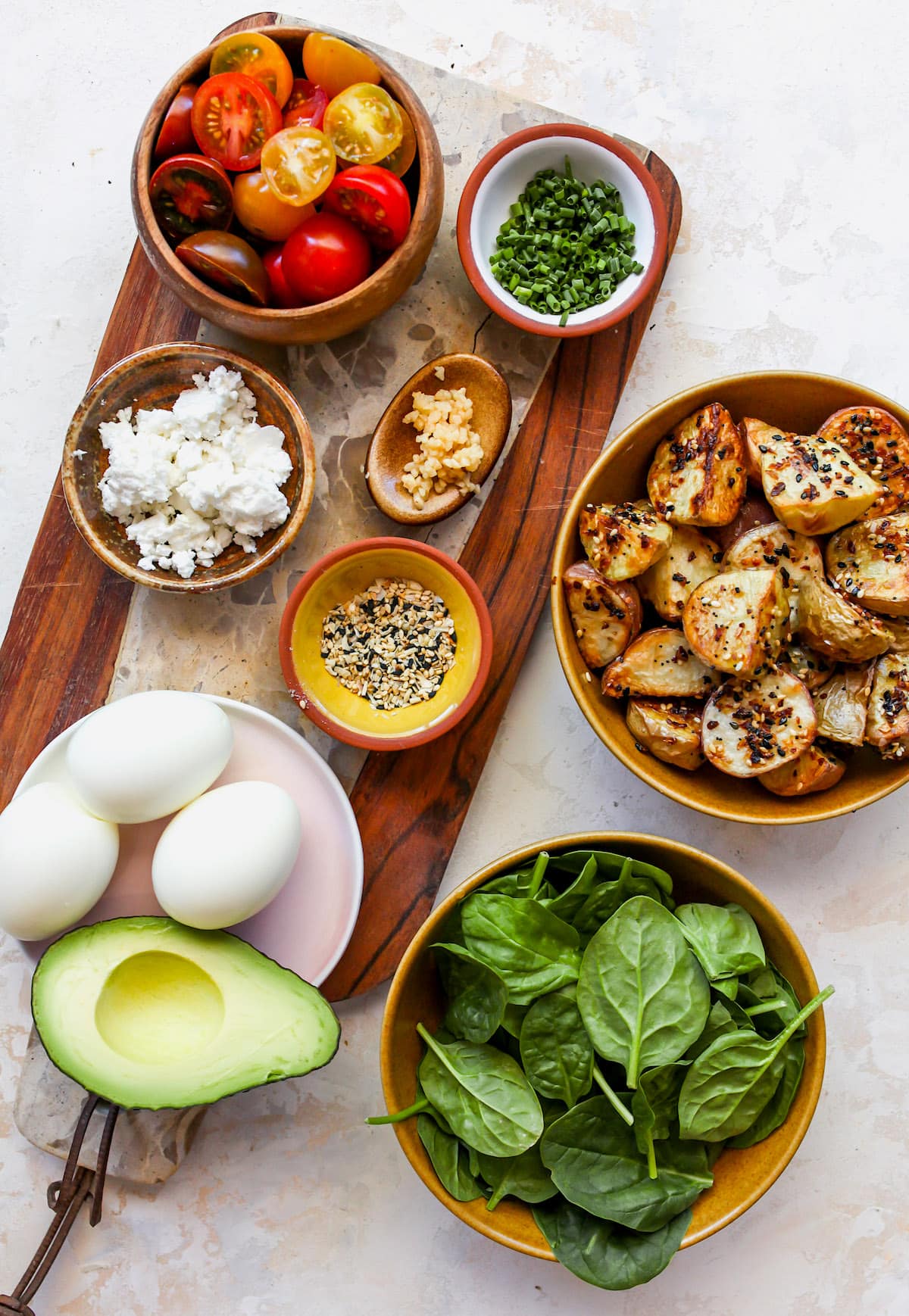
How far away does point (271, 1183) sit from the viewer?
4.44 ft

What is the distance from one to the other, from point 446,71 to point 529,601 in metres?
0.68

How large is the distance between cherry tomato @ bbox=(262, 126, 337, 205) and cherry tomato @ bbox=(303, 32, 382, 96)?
0.09m

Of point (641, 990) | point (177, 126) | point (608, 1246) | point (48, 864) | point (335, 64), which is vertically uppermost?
point (335, 64)

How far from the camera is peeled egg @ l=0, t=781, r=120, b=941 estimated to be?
1.13m

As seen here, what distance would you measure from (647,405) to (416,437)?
309 millimetres

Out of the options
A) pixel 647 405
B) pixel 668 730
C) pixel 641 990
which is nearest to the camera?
pixel 641 990

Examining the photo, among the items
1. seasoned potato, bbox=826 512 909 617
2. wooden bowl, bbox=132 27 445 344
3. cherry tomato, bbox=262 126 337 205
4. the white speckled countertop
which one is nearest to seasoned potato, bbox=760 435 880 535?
seasoned potato, bbox=826 512 909 617

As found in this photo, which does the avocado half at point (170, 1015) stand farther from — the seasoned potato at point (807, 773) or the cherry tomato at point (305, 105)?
the cherry tomato at point (305, 105)

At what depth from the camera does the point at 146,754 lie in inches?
44.7

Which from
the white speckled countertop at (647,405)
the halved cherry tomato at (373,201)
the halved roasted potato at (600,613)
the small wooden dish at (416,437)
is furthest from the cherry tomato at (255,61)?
the halved roasted potato at (600,613)

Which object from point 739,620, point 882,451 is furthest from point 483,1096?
point 882,451

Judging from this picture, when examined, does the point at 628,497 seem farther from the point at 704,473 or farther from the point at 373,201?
the point at 373,201

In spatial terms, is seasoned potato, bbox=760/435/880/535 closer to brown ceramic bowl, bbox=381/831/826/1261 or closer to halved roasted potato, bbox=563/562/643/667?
halved roasted potato, bbox=563/562/643/667

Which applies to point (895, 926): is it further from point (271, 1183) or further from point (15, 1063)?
point (15, 1063)
